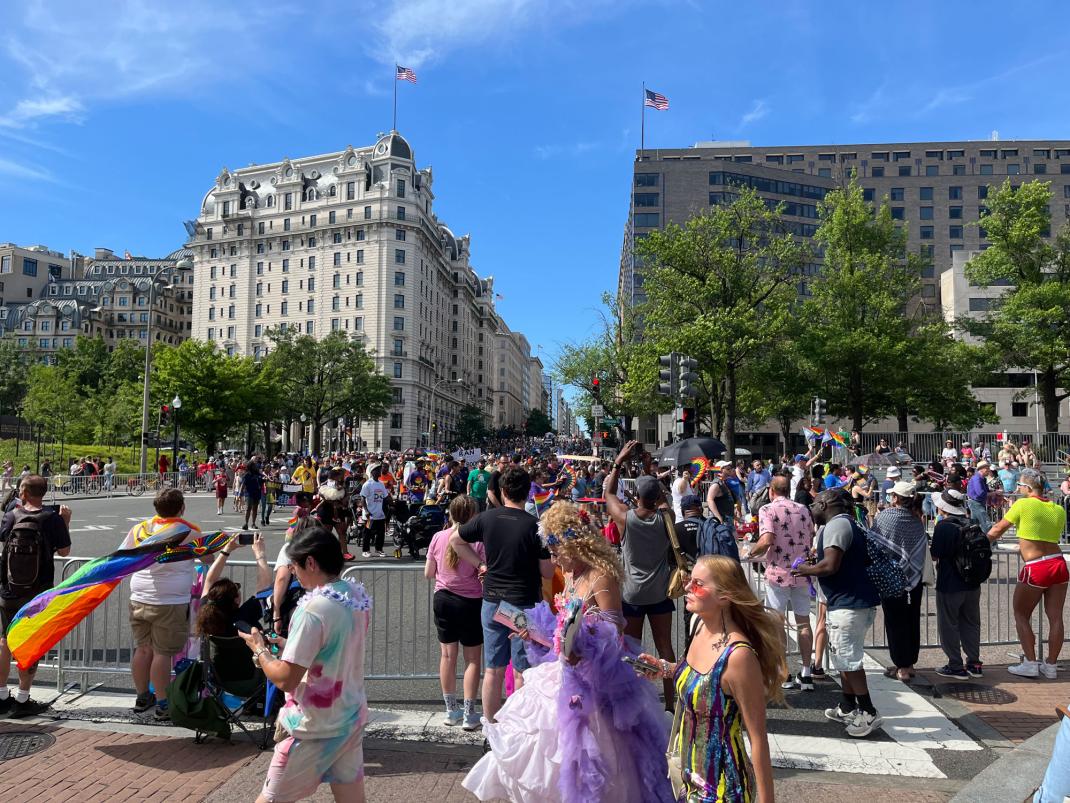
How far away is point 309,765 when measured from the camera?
3.15 meters

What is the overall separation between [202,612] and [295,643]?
239 centimetres

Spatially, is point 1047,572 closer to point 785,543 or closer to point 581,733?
point 785,543

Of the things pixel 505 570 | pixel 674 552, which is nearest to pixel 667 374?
A: pixel 674 552

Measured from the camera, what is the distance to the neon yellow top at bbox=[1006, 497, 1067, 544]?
6.73m

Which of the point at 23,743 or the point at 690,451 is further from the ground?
the point at 690,451

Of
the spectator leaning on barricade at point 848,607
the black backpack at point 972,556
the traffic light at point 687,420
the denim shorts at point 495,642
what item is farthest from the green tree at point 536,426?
the denim shorts at point 495,642

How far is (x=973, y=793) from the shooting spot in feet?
14.0

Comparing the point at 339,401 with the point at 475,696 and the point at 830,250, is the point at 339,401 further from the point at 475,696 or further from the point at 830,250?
the point at 475,696

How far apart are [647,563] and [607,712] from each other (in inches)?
95.4

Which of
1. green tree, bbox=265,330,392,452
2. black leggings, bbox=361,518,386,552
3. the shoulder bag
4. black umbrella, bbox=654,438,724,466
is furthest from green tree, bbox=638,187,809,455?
green tree, bbox=265,330,392,452

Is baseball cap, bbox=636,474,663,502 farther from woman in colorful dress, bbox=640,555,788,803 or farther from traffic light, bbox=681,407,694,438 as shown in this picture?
traffic light, bbox=681,407,694,438

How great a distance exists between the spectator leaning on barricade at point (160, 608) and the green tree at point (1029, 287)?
128ft

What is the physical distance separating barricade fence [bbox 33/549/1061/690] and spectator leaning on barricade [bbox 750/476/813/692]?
1065mm

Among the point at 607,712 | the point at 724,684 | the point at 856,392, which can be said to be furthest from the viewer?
the point at 856,392
